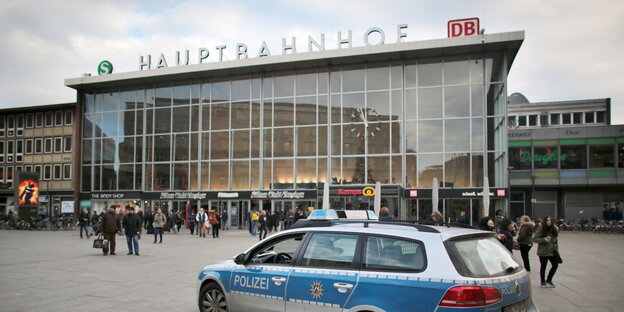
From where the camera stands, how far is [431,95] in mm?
33500

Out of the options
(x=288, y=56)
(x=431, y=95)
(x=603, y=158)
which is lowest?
(x=603, y=158)

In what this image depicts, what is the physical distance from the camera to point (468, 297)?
4711 millimetres

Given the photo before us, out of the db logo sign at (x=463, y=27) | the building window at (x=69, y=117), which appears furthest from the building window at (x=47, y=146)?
the db logo sign at (x=463, y=27)

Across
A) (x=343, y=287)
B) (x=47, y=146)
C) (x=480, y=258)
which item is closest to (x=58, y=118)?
(x=47, y=146)

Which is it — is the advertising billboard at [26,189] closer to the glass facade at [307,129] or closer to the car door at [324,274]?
the glass facade at [307,129]

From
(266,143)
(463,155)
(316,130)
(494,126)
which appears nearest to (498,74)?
(494,126)

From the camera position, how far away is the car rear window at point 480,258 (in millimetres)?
4973

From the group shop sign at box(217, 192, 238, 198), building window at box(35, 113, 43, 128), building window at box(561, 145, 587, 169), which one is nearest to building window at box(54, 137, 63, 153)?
building window at box(35, 113, 43, 128)

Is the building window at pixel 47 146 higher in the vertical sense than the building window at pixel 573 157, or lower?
higher

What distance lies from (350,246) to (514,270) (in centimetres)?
186

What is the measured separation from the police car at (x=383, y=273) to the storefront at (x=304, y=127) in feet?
87.8

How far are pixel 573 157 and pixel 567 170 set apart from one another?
→ 1.15m

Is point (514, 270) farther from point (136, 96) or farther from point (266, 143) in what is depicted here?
point (136, 96)

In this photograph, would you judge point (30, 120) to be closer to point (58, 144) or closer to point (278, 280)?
point (58, 144)
